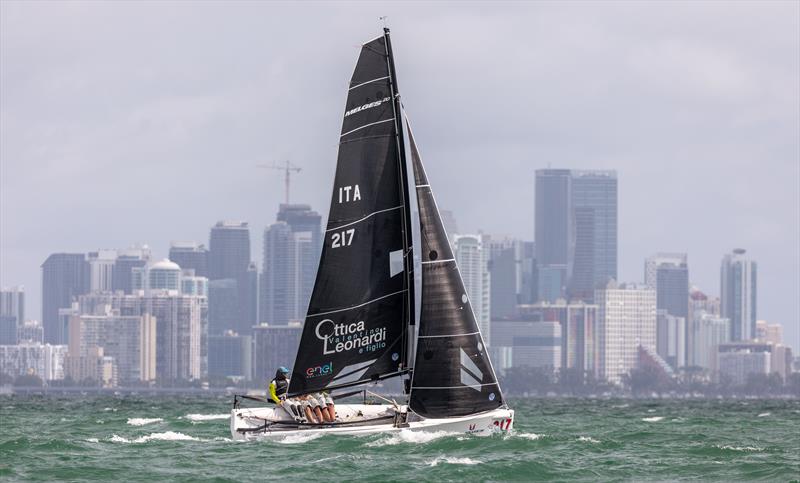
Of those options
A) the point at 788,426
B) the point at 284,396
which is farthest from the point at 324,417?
the point at 788,426

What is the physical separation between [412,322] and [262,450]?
5185 mm

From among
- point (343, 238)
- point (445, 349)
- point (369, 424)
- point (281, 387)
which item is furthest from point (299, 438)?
point (343, 238)

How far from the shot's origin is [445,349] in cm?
4528

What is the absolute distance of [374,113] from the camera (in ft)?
150

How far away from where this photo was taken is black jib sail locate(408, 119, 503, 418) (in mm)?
45188

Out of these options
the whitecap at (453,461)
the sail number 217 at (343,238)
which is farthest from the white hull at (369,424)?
the sail number 217 at (343,238)

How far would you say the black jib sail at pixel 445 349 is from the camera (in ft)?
148

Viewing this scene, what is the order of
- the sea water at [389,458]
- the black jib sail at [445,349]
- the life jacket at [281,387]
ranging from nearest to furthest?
the sea water at [389,458], the black jib sail at [445,349], the life jacket at [281,387]

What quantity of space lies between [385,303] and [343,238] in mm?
1979

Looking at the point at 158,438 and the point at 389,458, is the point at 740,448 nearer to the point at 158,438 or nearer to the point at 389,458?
the point at 389,458

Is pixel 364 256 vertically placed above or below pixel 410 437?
above

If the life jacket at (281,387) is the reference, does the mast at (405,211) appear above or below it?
above

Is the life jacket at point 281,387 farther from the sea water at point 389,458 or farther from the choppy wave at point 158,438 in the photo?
the choppy wave at point 158,438

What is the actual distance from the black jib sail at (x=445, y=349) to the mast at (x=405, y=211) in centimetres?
34
